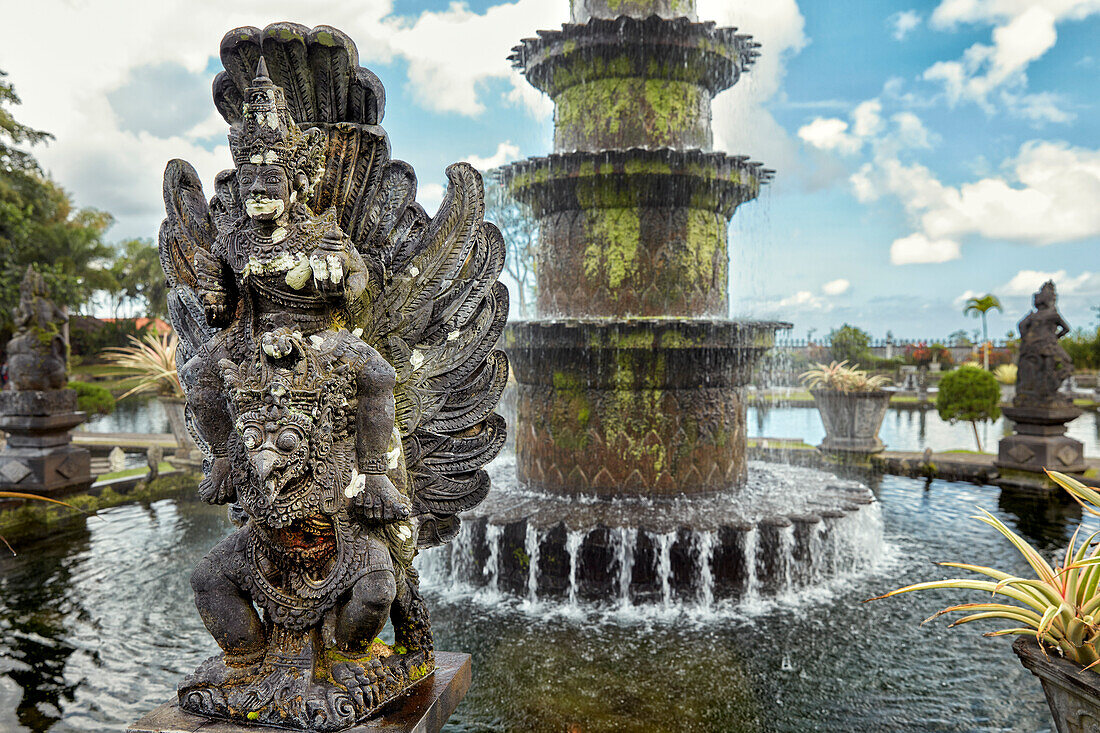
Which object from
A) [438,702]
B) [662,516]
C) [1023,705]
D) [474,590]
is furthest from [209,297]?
[1023,705]

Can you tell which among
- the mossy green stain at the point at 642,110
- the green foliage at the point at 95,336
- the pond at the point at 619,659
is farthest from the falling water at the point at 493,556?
the green foliage at the point at 95,336

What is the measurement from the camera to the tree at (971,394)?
13.6 metres

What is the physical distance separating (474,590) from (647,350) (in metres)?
2.72

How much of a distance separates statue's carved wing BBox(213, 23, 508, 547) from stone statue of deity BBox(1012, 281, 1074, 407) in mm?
11035

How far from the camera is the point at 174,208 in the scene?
10.9 ft

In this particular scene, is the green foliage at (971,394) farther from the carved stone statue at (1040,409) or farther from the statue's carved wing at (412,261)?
the statue's carved wing at (412,261)

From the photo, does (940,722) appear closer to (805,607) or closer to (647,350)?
(805,607)

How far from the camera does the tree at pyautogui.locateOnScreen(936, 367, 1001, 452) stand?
1362cm

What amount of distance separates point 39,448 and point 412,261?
30.6 feet

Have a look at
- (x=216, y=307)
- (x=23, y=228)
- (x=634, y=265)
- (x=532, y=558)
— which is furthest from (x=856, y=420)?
(x=23, y=228)

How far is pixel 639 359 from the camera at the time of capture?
691 cm

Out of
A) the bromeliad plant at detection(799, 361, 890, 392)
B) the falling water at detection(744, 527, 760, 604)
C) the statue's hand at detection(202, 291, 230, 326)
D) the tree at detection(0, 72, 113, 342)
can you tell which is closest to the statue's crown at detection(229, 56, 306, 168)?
the statue's hand at detection(202, 291, 230, 326)

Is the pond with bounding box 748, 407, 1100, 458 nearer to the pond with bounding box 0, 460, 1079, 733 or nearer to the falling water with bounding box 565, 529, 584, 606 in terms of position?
the pond with bounding box 0, 460, 1079, 733

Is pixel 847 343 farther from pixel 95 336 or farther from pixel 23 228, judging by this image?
pixel 95 336
